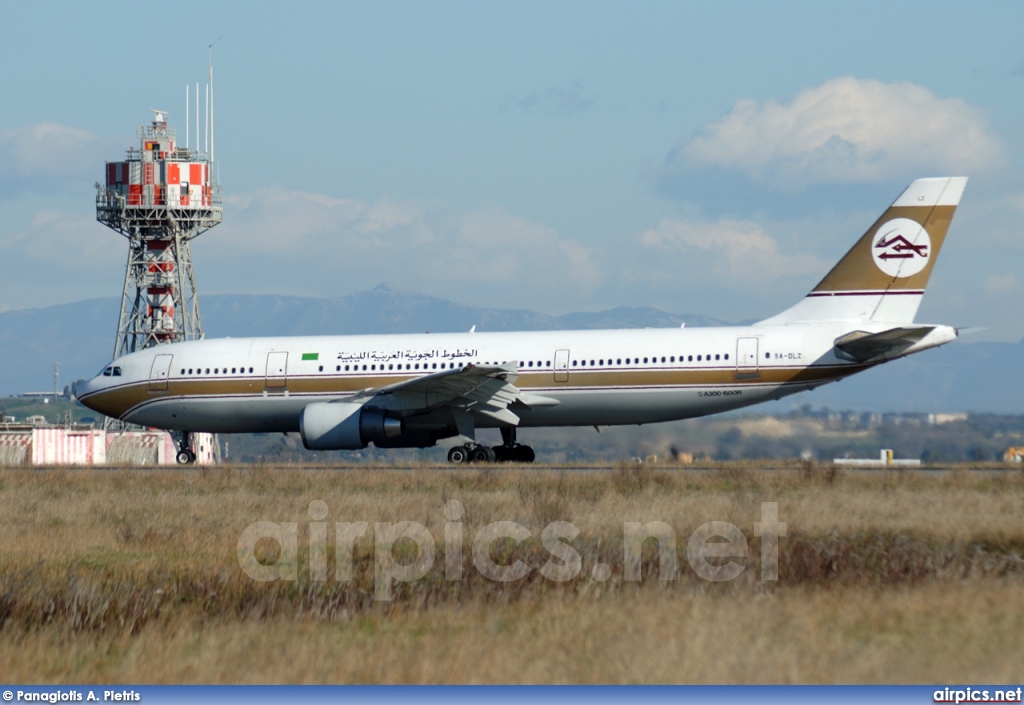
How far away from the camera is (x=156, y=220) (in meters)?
66.4

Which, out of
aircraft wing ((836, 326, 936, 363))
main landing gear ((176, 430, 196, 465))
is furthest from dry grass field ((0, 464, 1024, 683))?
main landing gear ((176, 430, 196, 465))

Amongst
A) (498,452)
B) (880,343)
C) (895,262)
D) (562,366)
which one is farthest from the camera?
(498,452)

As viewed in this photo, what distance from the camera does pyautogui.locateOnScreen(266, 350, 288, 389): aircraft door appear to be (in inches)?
1252

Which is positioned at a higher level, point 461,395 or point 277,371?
point 277,371

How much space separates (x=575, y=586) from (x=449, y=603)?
133 cm

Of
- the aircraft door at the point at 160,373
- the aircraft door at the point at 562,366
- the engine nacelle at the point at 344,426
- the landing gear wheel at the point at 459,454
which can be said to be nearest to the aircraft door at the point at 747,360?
the aircraft door at the point at 562,366

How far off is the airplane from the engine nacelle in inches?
1.1

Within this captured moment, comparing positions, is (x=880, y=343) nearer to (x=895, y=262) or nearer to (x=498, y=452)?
(x=895, y=262)

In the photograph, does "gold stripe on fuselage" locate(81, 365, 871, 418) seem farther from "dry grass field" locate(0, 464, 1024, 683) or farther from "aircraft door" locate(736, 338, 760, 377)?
"dry grass field" locate(0, 464, 1024, 683)

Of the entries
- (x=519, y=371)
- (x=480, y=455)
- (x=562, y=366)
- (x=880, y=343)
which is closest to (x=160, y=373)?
(x=480, y=455)

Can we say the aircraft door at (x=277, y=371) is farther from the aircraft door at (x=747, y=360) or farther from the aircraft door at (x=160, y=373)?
the aircraft door at (x=747, y=360)

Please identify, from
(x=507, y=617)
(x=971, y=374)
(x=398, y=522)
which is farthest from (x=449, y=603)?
(x=971, y=374)

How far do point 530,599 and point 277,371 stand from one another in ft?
68.7

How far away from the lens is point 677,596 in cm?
1159
